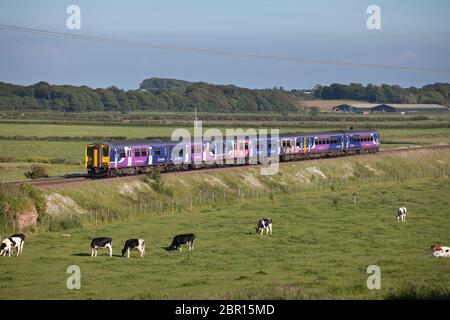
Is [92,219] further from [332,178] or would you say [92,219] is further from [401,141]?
[401,141]

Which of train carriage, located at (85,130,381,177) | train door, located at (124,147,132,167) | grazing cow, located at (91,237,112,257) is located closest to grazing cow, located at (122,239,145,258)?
grazing cow, located at (91,237,112,257)

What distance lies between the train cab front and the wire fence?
15.4 feet

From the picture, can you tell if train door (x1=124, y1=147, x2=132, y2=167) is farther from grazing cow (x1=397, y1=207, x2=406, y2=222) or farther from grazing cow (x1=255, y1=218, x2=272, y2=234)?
grazing cow (x1=397, y1=207, x2=406, y2=222)

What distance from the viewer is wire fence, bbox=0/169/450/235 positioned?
4441cm

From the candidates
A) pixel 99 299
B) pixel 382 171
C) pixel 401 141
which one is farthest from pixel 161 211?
pixel 401 141

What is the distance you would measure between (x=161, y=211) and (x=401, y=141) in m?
72.9

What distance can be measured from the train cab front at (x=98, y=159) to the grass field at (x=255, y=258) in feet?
26.2

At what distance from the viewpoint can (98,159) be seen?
185ft

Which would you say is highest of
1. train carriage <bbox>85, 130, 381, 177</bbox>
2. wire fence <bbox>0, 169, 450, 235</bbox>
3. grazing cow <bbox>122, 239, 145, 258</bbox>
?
train carriage <bbox>85, 130, 381, 177</bbox>

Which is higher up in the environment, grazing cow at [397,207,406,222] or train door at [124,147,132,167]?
train door at [124,147,132,167]

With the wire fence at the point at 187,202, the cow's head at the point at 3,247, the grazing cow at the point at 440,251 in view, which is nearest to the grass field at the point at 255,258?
the grazing cow at the point at 440,251

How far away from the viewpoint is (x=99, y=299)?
2705cm

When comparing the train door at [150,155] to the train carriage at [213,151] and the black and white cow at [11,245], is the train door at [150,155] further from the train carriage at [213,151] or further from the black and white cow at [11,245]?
the black and white cow at [11,245]

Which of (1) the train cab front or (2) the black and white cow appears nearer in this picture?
(2) the black and white cow
